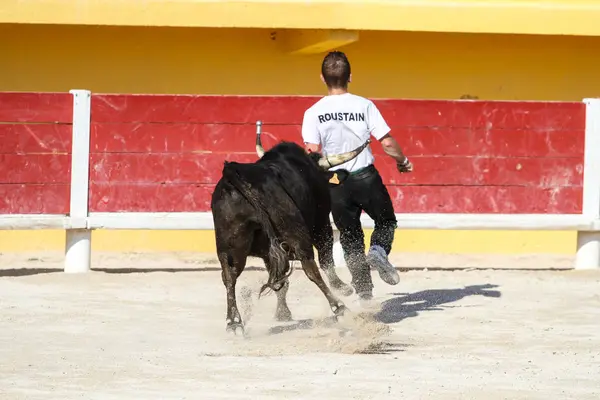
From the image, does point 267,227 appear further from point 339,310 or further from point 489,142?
point 489,142

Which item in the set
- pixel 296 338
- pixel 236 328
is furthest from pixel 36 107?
pixel 296 338

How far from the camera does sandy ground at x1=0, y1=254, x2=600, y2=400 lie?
5.58 metres

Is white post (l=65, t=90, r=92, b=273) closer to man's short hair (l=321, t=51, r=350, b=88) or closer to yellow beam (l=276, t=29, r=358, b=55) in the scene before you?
yellow beam (l=276, t=29, r=358, b=55)

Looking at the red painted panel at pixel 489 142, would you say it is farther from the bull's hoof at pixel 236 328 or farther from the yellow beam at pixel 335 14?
the bull's hoof at pixel 236 328

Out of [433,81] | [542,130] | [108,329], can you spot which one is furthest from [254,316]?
[433,81]

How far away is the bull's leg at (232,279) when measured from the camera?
688cm

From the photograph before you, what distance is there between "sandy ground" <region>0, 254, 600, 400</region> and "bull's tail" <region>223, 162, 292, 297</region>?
33 centimetres

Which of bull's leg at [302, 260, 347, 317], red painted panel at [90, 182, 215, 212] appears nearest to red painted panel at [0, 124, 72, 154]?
red painted panel at [90, 182, 215, 212]

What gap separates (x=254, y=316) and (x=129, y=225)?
2.48 meters

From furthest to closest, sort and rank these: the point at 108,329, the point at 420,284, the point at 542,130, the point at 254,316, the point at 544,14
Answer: the point at 544,14 < the point at 542,130 < the point at 420,284 < the point at 254,316 < the point at 108,329

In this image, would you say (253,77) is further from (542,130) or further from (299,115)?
(542,130)

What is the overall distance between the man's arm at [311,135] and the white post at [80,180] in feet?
10.2

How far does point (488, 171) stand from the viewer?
1077 centimetres

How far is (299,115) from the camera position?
34.1 ft
